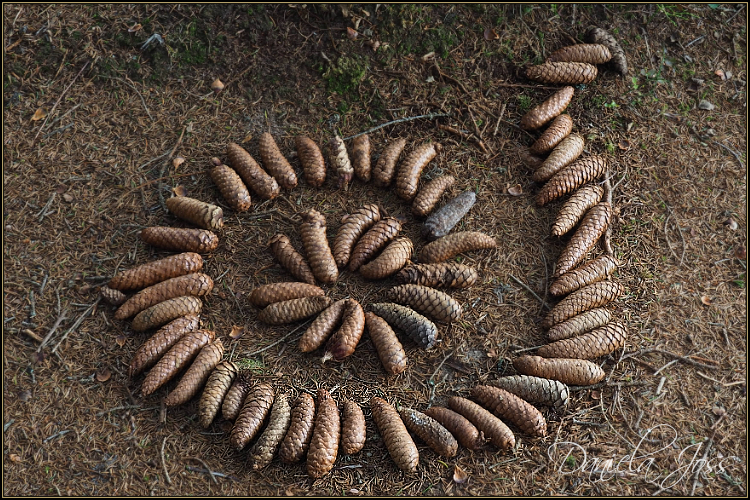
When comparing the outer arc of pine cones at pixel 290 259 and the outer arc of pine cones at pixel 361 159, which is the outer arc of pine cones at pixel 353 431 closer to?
the outer arc of pine cones at pixel 290 259

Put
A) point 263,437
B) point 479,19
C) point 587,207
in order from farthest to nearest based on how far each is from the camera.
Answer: point 479,19, point 587,207, point 263,437

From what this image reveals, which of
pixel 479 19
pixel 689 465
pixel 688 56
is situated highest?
pixel 479 19

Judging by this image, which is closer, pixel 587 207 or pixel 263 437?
pixel 263 437

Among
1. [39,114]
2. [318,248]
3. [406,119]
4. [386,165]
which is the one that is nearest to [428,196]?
[386,165]

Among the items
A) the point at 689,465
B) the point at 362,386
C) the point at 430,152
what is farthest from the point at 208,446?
the point at 689,465

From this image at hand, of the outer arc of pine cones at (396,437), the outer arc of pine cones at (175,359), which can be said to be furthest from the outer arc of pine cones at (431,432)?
the outer arc of pine cones at (175,359)

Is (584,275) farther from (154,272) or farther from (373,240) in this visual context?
(154,272)

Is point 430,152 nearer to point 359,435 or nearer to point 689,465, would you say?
point 359,435
